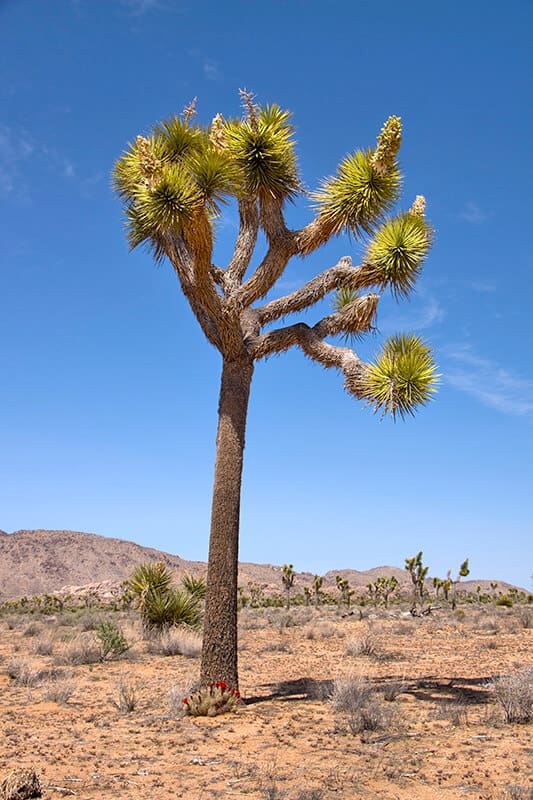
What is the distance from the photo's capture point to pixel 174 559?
80562mm

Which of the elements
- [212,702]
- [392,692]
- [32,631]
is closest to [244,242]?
[212,702]

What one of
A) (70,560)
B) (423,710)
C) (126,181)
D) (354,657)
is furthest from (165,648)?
(70,560)

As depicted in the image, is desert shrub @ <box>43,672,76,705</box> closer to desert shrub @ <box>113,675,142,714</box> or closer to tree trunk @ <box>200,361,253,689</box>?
desert shrub @ <box>113,675,142,714</box>

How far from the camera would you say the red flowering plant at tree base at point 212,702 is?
8.35 meters

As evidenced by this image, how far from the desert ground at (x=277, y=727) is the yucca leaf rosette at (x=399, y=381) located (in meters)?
3.73

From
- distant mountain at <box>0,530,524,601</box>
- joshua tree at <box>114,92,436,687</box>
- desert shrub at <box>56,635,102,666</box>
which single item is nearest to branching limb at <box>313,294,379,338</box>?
joshua tree at <box>114,92,436,687</box>

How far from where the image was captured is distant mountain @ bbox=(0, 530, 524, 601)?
6250 centimetres

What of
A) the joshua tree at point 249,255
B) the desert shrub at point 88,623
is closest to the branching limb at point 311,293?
the joshua tree at point 249,255

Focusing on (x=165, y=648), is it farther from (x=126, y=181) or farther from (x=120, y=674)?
(x=126, y=181)

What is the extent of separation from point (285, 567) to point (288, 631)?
1486 cm

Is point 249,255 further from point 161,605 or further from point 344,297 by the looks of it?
point 161,605

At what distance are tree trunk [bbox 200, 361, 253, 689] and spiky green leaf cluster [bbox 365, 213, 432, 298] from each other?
8.83 ft

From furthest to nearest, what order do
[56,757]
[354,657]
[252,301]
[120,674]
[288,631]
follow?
[288,631]
[354,657]
[120,674]
[252,301]
[56,757]

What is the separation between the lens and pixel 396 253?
32.6 feet
